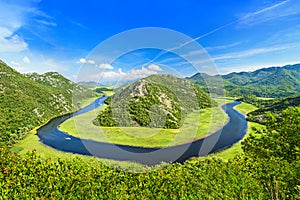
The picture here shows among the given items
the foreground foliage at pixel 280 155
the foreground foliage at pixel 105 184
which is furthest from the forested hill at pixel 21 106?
the foreground foliage at pixel 280 155

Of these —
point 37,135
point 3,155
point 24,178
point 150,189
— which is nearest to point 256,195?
point 150,189

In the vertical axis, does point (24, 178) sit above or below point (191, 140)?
above

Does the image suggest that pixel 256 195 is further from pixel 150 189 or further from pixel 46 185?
pixel 46 185

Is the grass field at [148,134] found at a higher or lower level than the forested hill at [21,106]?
lower

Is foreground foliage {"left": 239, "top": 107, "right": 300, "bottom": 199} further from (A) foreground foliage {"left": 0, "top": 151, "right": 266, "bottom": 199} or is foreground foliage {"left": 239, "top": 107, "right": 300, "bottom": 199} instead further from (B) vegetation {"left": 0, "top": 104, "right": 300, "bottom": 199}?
(A) foreground foliage {"left": 0, "top": 151, "right": 266, "bottom": 199}

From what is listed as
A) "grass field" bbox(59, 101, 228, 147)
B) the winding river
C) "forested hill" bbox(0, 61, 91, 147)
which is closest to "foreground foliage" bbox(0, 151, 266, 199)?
the winding river

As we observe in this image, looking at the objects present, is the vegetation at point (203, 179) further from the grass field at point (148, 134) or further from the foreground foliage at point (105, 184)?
the grass field at point (148, 134)

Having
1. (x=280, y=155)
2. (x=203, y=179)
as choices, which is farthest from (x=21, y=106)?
(x=280, y=155)

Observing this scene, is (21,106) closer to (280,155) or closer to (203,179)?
(203,179)
